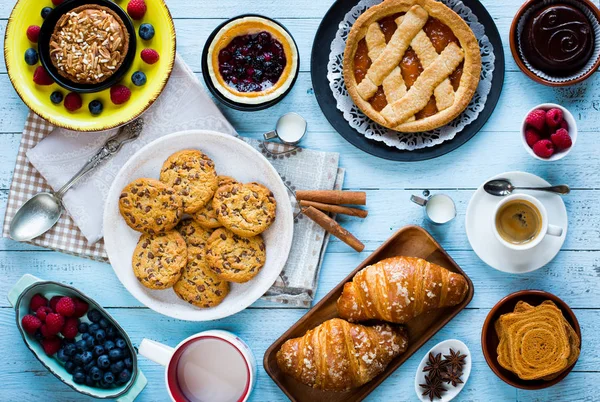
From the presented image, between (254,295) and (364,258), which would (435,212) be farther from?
(254,295)

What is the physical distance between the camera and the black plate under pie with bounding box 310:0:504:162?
7.45ft

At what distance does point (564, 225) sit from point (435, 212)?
453 mm

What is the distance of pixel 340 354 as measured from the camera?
7.04 ft

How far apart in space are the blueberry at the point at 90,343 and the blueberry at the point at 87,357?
0.07 feet

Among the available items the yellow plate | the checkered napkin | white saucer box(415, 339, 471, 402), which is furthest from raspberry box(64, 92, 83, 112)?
white saucer box(415, 339, 471, 402)

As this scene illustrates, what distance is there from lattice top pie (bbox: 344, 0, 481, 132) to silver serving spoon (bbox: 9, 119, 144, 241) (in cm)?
82

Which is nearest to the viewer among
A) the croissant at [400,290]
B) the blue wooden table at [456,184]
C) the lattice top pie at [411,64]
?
the croissant at [400,290]

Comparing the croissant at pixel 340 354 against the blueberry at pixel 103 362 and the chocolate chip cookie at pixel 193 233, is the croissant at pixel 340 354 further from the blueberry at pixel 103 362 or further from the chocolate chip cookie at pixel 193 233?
the blueberry at pixel 103 362

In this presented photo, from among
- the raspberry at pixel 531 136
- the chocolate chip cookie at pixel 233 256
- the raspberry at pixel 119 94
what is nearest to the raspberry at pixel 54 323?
the chocolate chip cookie at pixel 233 256

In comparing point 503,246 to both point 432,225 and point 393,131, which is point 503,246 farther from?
point 393,131

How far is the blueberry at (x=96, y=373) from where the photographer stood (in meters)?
2.22

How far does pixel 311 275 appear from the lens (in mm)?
2299

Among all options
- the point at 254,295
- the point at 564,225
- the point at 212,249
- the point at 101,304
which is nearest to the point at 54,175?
the point at 101,304

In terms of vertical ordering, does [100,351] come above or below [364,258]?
below
